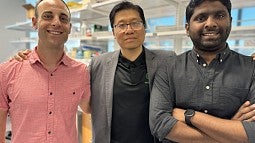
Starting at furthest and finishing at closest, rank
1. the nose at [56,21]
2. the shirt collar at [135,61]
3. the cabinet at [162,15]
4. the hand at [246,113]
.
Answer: the cabinet at [162,15], the shirt collar at [135,61], the nose at [56,21], the hand at [246,113]

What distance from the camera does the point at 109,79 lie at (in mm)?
1404

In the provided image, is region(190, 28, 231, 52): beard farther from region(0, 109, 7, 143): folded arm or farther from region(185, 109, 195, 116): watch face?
region(0, 109, 7, 143): folded arm

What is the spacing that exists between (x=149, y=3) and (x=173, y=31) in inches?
21.2

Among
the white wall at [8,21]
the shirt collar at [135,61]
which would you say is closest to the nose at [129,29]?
the shirt collar at [135,61]

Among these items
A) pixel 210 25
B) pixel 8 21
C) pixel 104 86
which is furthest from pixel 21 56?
pixel 8 21

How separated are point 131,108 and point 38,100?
19.9 inches

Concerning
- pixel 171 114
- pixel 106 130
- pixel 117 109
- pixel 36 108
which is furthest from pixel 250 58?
pixel 36 108

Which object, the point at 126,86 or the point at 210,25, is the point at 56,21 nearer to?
the point at 126,86

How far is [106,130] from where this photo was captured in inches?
55.1

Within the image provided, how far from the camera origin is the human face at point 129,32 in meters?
1.35

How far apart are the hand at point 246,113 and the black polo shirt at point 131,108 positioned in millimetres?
478

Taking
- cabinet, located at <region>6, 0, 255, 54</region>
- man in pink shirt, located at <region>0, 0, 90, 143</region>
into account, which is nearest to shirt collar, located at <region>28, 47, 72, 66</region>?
man in pink shirt, located at <region>0, 0, 90, 143</region>

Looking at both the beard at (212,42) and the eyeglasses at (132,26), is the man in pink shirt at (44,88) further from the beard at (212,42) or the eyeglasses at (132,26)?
the beard at (212,42)

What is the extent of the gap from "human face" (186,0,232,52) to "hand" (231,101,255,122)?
11.1 inches
